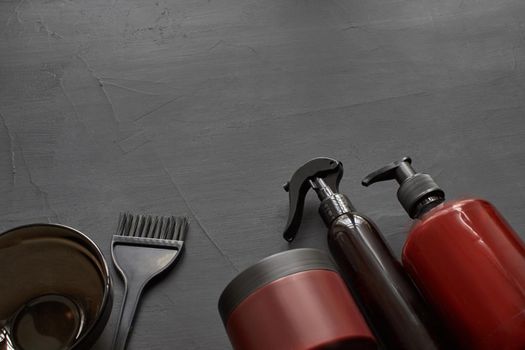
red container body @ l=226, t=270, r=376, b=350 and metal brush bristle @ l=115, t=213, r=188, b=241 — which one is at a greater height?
metal brush bristle @ l=115, t=213, r=188, b=241

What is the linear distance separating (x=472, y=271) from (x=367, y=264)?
0.28ft

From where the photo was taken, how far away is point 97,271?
0.45 m

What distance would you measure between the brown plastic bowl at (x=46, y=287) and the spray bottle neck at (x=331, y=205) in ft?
0.64

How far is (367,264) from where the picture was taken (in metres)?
0.48

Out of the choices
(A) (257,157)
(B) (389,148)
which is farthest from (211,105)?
(B) (389,148)

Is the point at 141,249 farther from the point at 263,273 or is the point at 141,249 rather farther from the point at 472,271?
the point at 472,271

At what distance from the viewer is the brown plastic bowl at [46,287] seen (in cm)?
45

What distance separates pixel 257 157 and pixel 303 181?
3.0 inches

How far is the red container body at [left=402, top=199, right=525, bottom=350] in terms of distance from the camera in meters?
0.41

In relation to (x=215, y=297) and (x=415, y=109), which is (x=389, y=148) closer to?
(x=415, y=109)

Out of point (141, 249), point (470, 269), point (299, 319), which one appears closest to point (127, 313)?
point (141, 249)

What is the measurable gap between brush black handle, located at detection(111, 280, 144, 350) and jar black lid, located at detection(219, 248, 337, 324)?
108mm

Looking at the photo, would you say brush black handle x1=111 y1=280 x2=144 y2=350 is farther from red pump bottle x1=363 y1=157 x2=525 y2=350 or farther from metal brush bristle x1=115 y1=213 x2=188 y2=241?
red pump bottle x1=363 y1=157 x2=525 y2=350

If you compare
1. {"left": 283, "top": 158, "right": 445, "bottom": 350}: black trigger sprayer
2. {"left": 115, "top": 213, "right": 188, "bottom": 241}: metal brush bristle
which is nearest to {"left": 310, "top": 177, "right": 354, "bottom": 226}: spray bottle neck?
{"left": 283, "top": 158, "right": 445, "bottom": 350}: black trigger sprayer
